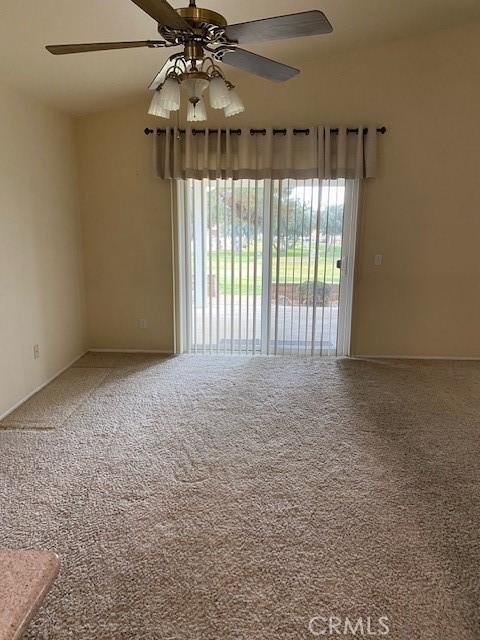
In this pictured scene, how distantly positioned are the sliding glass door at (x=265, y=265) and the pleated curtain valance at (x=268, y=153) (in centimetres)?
14

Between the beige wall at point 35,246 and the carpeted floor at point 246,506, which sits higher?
the beige wall at point 35,246

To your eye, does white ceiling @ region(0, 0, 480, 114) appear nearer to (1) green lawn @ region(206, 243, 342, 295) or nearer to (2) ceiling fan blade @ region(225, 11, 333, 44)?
(2) ceiling fan blade @ region(225, 11, 333, 44)

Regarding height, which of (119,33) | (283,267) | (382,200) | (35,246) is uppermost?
(119,33)

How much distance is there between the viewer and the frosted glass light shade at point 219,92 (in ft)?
6.55

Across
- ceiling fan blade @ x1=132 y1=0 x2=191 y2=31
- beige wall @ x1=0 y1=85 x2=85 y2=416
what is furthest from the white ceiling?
ceiling fan blade @ x1=132 y1=0 x2=191 y2=31

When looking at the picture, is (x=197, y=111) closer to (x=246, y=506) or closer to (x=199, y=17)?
(x=199, y=17)

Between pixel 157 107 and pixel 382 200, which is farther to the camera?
pixel 382 200

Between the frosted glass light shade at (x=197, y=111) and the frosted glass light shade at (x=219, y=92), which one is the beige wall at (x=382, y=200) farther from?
the frosted glass light shade at (x=219, y=92)

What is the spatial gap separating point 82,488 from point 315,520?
1.23m

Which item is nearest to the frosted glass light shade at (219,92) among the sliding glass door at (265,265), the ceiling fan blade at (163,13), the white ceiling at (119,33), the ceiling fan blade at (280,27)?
the ceiling fan blade at (280,27)

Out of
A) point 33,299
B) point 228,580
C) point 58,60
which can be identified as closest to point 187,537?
point 228,580

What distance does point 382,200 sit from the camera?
4023mm

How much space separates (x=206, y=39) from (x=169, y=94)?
0.33 meters

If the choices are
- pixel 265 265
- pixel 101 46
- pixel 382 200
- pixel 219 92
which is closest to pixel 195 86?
pixel 219 92
